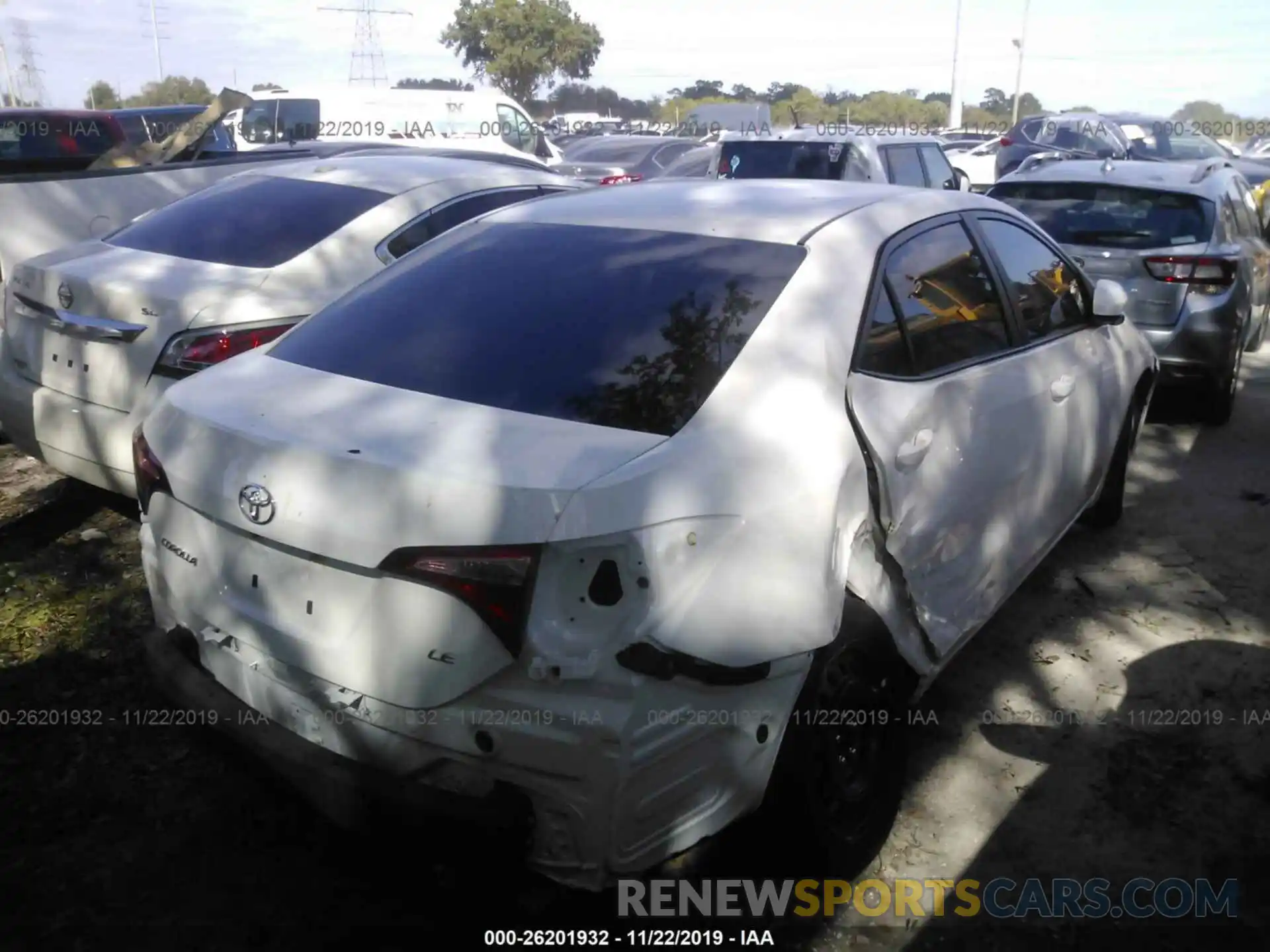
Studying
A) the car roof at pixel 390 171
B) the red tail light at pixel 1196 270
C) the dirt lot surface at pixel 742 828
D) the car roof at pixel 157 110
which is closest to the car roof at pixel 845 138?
the red tail light at pixel 1196 270

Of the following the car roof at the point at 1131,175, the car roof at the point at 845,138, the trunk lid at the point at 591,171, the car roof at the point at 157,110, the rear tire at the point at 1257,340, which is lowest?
the rear tire at the point at 1257,340

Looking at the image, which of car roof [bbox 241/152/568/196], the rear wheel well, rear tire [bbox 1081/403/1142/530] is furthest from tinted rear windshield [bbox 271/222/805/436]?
the rear wheel well

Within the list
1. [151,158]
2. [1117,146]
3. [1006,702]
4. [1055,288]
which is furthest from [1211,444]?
[1117,146]

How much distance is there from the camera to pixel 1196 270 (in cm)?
662

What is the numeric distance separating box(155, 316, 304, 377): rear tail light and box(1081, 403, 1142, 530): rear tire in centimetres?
352

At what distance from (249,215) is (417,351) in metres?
2.58

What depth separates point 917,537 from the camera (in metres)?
2.88

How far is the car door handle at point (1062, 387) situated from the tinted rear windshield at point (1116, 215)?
3.39 m

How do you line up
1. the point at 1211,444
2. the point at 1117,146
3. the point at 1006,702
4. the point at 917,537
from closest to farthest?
the point at 917,537, the point at 1006,702, the point at 1211,444, the point at 1117,146

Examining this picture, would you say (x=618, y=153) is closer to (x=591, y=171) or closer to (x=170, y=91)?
(x=591, y=171)

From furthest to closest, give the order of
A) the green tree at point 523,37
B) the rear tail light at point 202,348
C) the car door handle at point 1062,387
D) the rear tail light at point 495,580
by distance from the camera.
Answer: the green tree at point 523,37
the rear tail light at point 202,348
the car door handle at point 1062,387
the rear tail light at point 495,580

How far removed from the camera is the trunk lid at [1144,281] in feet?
21.8

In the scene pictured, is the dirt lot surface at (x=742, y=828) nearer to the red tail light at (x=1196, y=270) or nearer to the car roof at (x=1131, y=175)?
the red tail light at (x=1196, y=270)

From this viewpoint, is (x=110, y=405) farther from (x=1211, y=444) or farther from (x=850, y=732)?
(x=1211, y=444)
